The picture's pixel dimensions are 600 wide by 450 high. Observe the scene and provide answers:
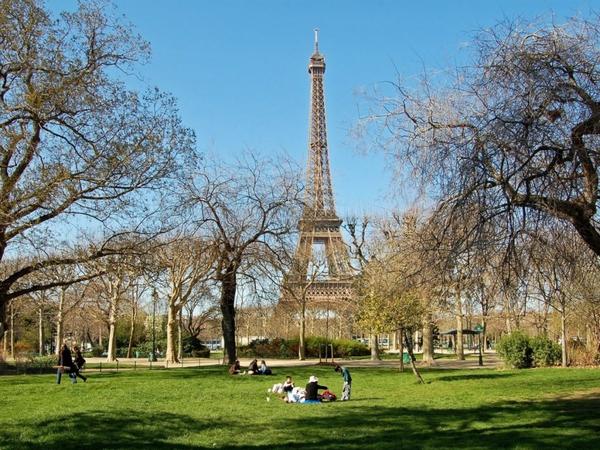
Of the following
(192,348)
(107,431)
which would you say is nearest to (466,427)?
(107,431)

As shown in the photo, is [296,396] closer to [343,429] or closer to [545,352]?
[343,429]

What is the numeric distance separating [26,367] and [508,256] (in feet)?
89.8

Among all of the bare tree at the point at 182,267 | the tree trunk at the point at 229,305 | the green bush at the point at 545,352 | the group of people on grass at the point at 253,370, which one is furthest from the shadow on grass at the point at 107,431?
the green bush at the point at 545,352

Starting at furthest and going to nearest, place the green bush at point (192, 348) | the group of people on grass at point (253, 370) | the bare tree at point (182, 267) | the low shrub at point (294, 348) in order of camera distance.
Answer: the green bush at point (192, 348) < the low shrub at point (294, 348) < the bare tree at point (182, 267) < the group of people on grass at point (253, 370)

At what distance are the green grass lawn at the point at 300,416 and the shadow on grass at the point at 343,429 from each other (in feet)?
0.06

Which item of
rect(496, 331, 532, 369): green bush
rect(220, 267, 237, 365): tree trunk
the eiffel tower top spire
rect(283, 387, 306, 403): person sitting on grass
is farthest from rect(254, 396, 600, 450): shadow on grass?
the eiffel tower top spire

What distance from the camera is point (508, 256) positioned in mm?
10898

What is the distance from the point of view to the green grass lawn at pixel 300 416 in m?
11.2

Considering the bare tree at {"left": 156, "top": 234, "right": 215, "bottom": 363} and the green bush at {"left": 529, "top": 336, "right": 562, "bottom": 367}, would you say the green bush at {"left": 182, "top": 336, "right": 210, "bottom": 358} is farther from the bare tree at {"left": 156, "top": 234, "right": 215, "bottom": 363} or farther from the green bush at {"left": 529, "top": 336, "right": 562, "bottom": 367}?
the green bush at {"left": 529, "top": 336, "right": 562, "bottom": 367}

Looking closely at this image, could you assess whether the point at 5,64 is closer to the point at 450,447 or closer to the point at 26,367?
the point at 450,447

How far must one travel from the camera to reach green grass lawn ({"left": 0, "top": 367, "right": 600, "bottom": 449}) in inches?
441

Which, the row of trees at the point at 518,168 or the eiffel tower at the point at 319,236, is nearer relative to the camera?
the row of trees at the point at 518,168

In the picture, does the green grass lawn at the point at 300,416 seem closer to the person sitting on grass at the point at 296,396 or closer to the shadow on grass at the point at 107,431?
the shadow on grass at the point at 107,431

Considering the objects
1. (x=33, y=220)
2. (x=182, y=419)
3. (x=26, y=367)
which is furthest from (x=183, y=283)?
(x=182, y=419)
